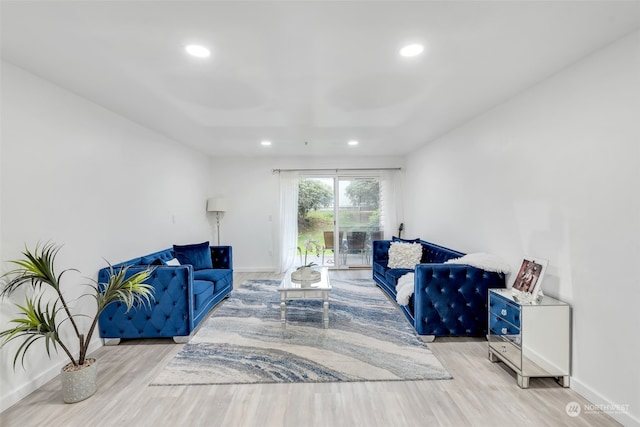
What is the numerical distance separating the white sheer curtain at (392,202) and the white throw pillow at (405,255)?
1556 mm

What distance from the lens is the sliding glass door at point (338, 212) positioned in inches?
240

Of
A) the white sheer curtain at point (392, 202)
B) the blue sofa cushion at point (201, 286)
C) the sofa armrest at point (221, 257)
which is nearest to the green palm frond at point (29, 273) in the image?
the blue sofa cushion at point (201, 286)

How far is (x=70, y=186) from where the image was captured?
8.34ft

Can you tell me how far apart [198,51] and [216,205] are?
3.94 metres

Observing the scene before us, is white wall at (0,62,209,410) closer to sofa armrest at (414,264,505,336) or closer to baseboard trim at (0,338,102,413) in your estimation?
baseboard trim at (0,338,102,413)

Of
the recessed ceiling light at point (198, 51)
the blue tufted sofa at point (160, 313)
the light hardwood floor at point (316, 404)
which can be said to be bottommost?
the light hardwood floor at point (316, 404)

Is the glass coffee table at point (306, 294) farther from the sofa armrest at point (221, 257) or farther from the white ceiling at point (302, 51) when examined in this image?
the white ceiling at point (302, 51)

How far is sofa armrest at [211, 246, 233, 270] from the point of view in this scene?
4.48 metres

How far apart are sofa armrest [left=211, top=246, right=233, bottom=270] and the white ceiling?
2.13m

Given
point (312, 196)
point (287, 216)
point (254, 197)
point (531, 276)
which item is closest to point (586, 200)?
point (531, 276)

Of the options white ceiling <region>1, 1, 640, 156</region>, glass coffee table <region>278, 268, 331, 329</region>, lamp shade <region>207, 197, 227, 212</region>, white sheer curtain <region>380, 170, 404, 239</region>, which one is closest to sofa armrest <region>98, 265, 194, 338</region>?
glass coffee table <region>278, 268, 331, 329</region>

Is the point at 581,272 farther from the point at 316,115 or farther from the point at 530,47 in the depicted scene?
the point at 316,115

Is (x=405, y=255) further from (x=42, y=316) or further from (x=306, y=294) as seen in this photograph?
(x=42, y=316)

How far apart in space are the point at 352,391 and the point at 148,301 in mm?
2142
